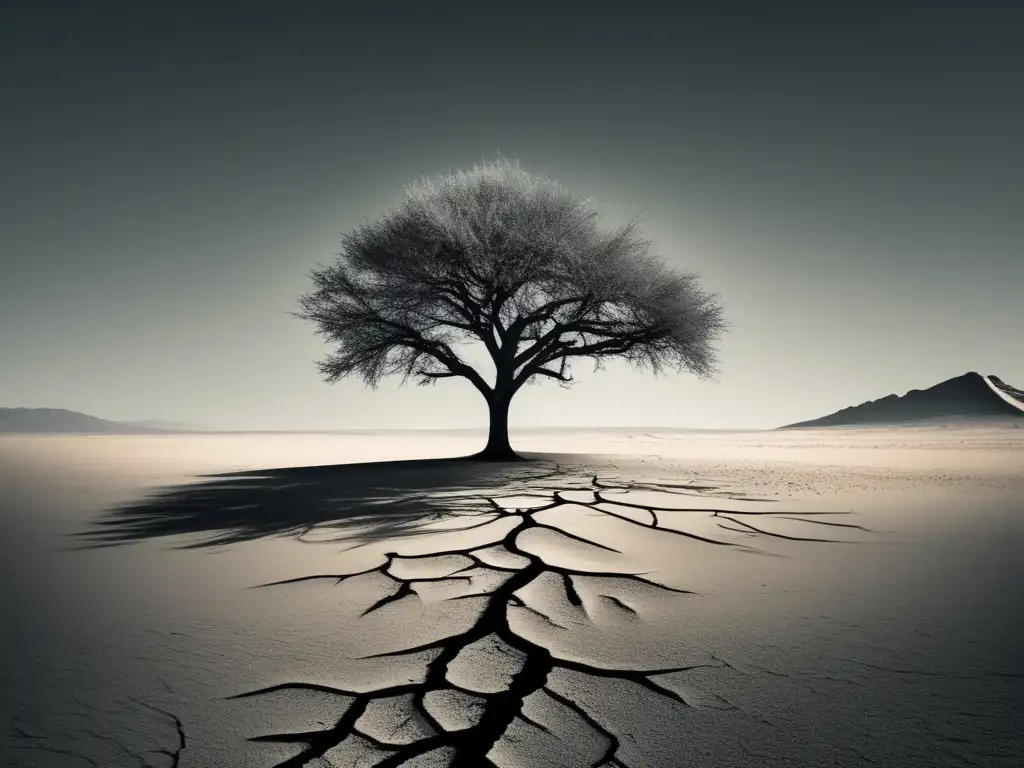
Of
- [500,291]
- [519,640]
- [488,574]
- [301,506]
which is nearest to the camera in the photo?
[519,640]

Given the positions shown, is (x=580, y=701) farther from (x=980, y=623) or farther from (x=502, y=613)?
(x=980, y=623)

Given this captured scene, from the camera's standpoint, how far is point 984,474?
11586mm

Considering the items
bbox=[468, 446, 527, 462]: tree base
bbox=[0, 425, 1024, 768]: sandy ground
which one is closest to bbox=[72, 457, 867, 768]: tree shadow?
bbox=[0, 425, 1024, 768]: sandy ground

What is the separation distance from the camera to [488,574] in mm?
4043

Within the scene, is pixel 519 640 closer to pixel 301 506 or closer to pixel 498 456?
pixel 301 506

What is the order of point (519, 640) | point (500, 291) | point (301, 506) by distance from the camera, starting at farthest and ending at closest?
point (500, 291)
point (301, 506)
point (519, 640)

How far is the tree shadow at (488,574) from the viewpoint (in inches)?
76.2

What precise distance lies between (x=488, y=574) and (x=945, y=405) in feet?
237

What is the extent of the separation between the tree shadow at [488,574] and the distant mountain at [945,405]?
6307 cm

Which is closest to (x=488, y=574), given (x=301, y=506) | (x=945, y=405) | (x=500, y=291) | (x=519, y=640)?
(x=519, y=640)

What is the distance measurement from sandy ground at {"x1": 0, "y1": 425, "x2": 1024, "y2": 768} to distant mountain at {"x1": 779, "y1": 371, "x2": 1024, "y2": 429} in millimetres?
63821

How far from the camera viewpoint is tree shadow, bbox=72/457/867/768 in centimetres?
193

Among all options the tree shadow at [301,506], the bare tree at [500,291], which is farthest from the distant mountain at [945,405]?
the tree shadow at [301,506]

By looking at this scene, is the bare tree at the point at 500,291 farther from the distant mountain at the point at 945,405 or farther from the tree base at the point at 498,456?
the distant mountain at the point at 945,405
